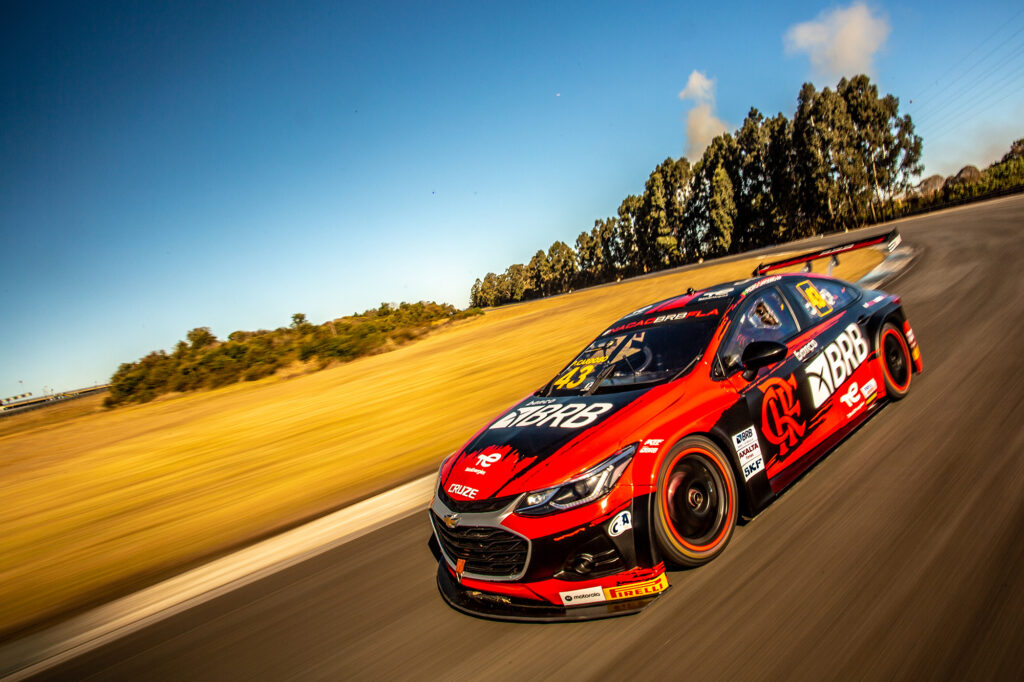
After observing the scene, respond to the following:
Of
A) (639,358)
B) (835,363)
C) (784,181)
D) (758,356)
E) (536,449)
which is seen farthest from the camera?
(784,181)

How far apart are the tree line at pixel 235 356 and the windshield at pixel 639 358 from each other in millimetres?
22753

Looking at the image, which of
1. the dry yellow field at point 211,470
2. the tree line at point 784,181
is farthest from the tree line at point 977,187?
the dry yellow field at point 211,470

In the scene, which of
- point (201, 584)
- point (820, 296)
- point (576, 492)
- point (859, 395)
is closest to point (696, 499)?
point (576, 492)

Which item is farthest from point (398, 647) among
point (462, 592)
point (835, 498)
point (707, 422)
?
point (835, 498)

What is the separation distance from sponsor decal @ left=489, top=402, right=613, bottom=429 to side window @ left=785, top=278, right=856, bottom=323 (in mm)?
2052

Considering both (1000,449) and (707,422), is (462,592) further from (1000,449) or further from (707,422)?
(1000,449)

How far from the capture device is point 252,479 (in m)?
7.10

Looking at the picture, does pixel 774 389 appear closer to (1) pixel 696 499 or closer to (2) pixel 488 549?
(1) pixel 696 499

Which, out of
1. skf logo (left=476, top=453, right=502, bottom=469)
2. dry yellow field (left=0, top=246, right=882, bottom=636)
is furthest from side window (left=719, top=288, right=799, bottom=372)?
dry yellow field (left=0, top=246, right=882, bottom=636)

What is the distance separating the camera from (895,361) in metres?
4.61

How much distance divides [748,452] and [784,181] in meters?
61.7

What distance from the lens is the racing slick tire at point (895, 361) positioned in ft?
14.5

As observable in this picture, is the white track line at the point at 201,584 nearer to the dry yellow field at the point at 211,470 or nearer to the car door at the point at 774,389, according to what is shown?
the dry yellow field at the point at 211,470

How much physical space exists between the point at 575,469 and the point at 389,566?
1921 mm
